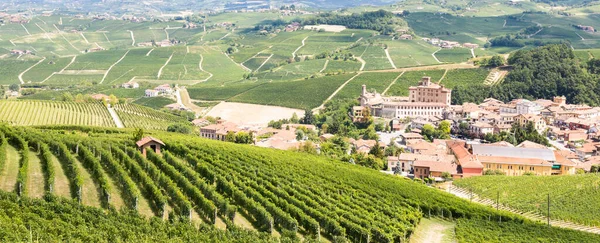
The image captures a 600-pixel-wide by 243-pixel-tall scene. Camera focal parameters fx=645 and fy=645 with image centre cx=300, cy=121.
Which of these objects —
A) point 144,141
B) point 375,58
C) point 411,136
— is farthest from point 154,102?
point 144,141

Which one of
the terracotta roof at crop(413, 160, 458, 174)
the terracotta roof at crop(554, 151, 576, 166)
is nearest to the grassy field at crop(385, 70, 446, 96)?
the terracotta roof at crop(554, 151, 576, 166)

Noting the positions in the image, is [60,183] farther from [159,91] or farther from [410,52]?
[410,52]

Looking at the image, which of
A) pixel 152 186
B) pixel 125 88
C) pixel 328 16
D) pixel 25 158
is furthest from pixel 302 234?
pixel 328 16

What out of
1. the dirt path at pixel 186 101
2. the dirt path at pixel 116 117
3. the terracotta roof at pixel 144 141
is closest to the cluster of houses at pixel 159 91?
the dirt path at pixel 186 101

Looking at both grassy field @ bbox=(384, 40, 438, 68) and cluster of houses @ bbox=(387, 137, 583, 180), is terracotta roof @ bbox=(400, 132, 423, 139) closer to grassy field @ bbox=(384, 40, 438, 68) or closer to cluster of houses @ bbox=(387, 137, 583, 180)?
cluster of houses @ bbox=(387, 137, 583, 180)

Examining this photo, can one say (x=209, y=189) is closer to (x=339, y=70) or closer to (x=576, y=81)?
(x=576, y=81)
